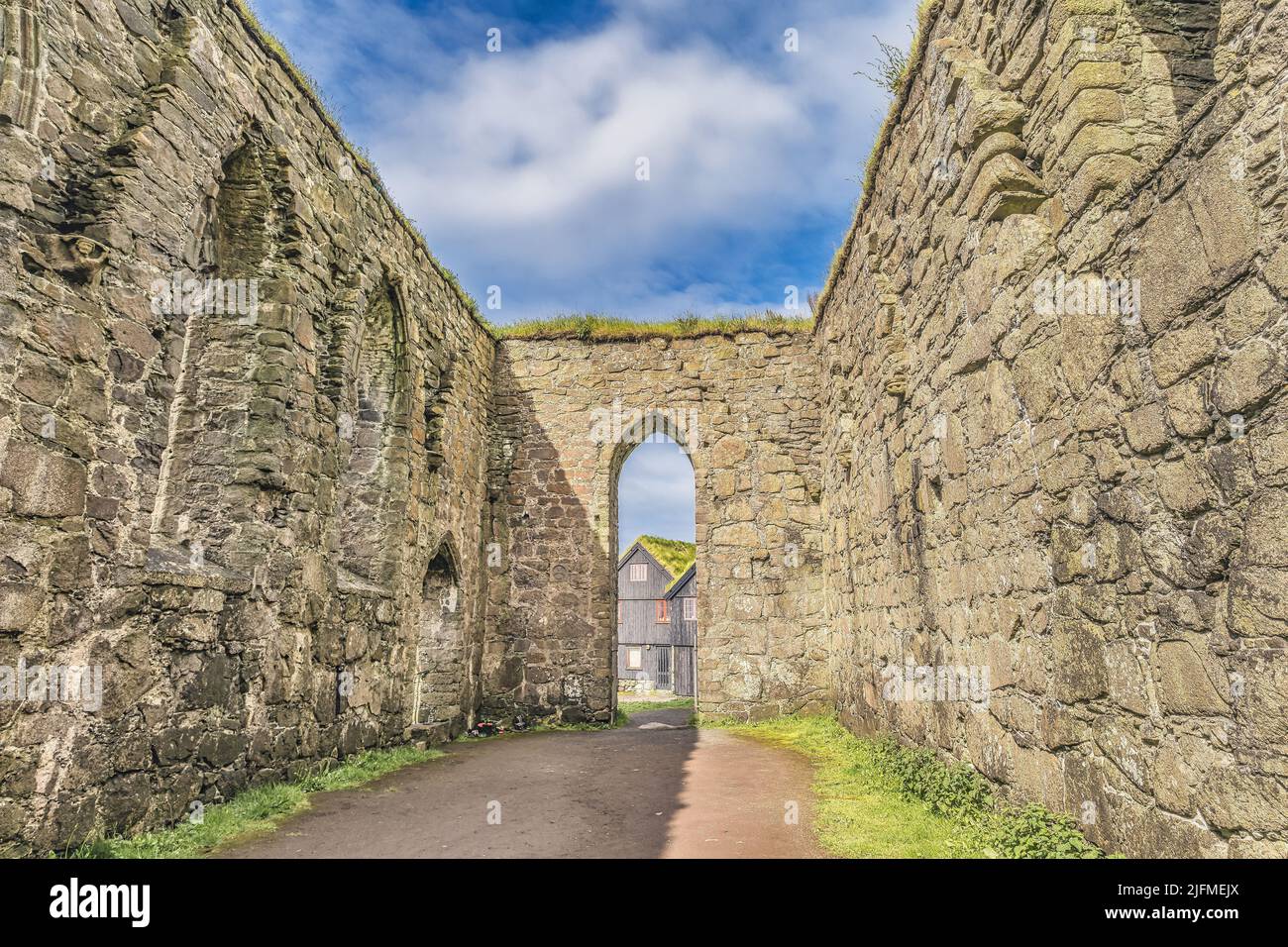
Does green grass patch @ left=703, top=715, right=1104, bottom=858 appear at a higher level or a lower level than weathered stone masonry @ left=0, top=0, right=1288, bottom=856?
lower

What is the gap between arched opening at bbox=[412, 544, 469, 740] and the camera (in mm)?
9039

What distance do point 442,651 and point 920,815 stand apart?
21.7 ft

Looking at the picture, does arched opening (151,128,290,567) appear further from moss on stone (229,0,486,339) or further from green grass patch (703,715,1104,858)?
green grass patch (703,715,1104,858)

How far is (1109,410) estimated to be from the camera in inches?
122

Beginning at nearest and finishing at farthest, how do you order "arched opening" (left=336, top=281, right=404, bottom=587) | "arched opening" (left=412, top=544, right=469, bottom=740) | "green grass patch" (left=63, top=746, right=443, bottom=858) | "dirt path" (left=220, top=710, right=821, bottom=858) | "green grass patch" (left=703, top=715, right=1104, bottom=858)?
1. "green grass patch" (left=703, top=715, right=1104, bottom=858)
2. "green grass patch" (left=63, top=746, right=443, bottom=858)
3. "dirt path" (left=220, top=710, right=821, bottom=858)
4. "arched opening" (left=336, top=281, right=404, bottom=587)
5. "arched opening" (left=412, top=544, right=469, bottom=740)

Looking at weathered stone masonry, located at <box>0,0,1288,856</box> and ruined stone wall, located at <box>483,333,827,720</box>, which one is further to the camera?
ruined stone wall, located at <box>483,333,827,720</box>

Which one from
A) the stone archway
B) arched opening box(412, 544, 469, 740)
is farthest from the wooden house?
arched opening box(412, 544, 469, 740)

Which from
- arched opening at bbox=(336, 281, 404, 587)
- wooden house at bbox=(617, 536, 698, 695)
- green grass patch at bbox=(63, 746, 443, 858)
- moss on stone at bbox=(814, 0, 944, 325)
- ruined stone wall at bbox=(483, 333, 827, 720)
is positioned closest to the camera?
green grass patch at bbox=(63, 746, 443, 858)

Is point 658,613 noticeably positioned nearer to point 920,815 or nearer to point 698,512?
point 698,512

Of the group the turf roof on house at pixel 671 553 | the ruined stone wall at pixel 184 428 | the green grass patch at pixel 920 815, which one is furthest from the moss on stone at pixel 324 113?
the turf roof on house at pixel 671 553

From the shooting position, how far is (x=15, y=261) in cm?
364

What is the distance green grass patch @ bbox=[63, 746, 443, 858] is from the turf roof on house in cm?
2385
